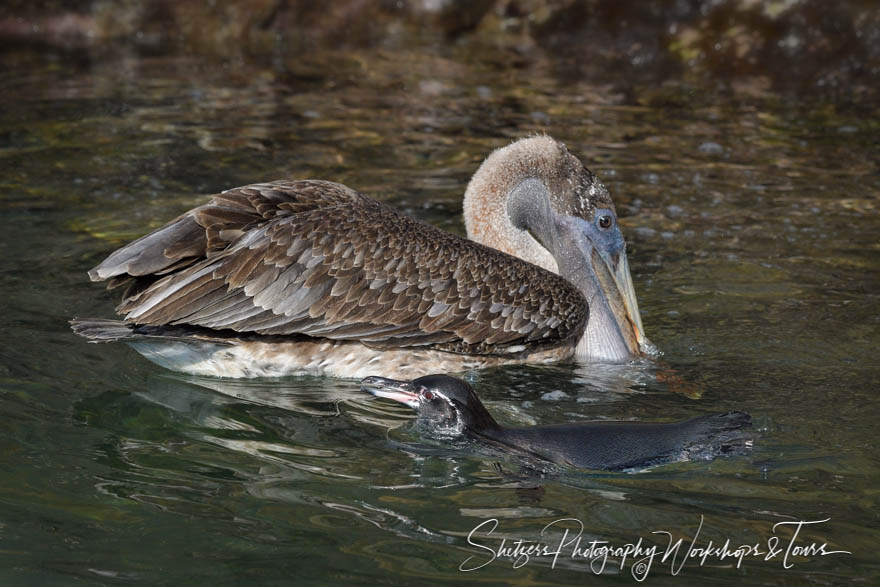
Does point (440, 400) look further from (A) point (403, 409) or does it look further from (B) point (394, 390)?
(A) point (403, 409)

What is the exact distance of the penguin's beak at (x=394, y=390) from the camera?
510 centimetres

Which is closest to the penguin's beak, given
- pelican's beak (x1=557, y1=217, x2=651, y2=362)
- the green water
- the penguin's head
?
the penguin's head

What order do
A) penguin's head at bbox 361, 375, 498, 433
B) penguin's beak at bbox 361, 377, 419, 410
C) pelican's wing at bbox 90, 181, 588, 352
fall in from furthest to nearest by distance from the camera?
pelican's wing at bbox 90, 181, 588, 352, penguin's beak at bbox 361, 377, 419, 410, penguin's head at bbox 361, 375, 498, 433

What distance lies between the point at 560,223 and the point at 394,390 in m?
2.22

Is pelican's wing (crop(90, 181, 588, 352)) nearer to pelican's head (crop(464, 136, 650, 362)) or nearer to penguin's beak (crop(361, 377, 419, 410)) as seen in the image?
pelican's head (crop(464, 136, 650, 362))

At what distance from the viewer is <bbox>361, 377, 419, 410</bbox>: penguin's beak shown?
5.10m

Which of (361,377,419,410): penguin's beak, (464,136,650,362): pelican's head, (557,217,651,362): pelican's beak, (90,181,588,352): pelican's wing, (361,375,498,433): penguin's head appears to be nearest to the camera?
(361,375,498,433): penguin's head

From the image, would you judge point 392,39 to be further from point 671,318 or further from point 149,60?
point 671,318

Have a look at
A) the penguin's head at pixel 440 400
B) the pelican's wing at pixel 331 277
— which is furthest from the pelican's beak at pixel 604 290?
the penguin's head at pixel 440 400

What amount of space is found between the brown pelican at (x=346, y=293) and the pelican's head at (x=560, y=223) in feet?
0.04

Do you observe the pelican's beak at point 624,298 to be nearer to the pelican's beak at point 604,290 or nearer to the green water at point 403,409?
the pelican's beak at point 604,290

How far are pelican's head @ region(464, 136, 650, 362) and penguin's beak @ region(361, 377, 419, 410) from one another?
175 cm

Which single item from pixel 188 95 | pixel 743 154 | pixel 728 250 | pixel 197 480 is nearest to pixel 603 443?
pixel 197 480

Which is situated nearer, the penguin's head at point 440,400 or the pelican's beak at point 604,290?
the penguin's head at point 440,400
